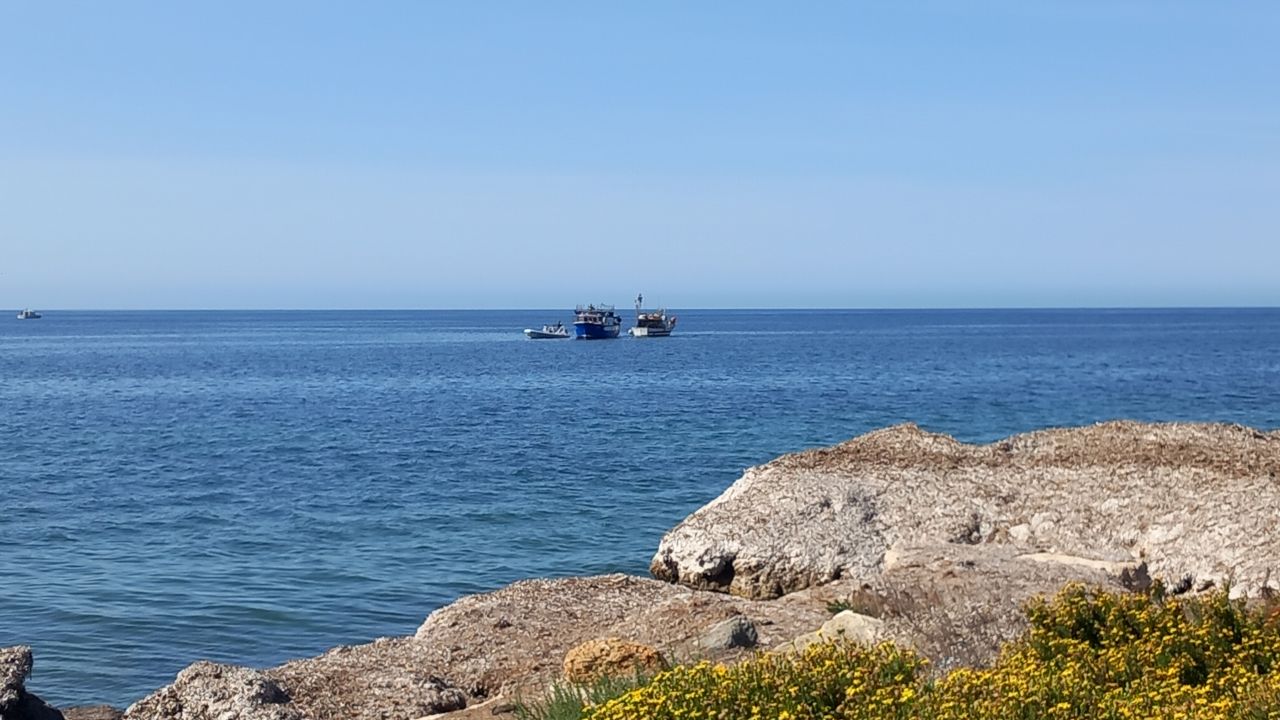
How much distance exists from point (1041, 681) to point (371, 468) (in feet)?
112

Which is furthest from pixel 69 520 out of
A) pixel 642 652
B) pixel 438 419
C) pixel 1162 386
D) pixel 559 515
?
pixel 1162 386

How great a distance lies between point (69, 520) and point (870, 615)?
23.6 metres

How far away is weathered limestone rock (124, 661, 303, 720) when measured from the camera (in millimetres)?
12664

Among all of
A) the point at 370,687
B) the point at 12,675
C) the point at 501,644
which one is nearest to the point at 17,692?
the point at 12,675

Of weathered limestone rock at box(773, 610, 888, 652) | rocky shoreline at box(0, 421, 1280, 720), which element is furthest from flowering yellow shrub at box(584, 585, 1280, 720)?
weathered limestone rock at box(773, 610, 888, 652)

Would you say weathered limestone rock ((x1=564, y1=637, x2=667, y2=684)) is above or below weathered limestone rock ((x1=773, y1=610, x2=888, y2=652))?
below

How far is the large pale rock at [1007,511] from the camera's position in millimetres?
17516

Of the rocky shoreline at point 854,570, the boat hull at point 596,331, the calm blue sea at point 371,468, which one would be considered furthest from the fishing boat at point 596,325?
the rocky shoreline at point 854,570

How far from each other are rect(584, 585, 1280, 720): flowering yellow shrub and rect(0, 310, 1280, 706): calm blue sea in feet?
38.4

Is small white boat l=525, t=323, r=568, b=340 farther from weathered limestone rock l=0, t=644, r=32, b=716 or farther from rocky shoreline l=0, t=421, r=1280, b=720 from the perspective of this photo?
weathered limestone rock l=0, t=644, r=32, b=716

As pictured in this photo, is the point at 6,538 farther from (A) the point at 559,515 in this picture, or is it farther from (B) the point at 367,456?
(B) the point at 367,456

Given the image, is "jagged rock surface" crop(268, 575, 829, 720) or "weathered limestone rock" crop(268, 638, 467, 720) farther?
"jagged rock surface" crop(268, 575, 829, 720)

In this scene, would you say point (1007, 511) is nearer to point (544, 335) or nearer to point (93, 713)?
point (93, 713)

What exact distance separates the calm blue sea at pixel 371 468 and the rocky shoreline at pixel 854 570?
174 inches
